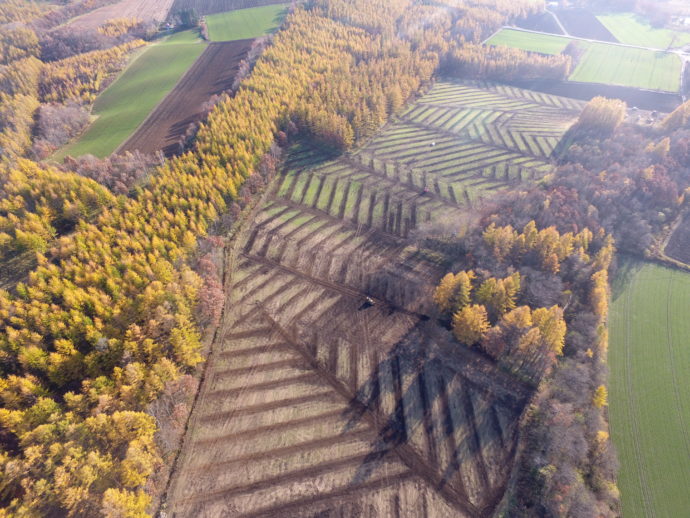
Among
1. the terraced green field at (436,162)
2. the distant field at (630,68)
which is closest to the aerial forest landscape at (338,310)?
the terraced green field at (436,162)

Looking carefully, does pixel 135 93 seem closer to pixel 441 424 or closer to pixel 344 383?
pixel 344 383

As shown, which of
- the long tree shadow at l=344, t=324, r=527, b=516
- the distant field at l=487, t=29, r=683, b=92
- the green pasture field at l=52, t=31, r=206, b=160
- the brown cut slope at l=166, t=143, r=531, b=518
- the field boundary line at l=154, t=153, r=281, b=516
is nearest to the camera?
the brown cut slope at l=166, t=143, r=531, b=518

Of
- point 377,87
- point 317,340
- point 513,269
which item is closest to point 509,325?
point 513,269

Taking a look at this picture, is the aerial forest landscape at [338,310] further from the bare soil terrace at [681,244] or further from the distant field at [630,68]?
the distant field at [630,68]

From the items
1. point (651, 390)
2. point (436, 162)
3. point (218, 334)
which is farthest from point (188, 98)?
Answer: point (651, 390)

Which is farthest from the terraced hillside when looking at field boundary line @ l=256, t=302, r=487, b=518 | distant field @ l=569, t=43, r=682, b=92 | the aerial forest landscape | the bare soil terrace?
distant field @ l=569, t=43, r=682, b=92

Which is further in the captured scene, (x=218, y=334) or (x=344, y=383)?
(x=218, y=334)

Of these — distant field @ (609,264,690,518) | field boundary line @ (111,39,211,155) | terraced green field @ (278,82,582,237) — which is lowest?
distant field @ (609,264,690,518)

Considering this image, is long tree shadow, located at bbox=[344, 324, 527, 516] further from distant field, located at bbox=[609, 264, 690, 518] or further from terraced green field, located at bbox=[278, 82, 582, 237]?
terraced green field, located at bbox=[278, 82, 582, 237]

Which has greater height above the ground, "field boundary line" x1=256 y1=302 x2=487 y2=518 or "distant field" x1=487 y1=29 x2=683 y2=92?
"distant field" x1=487 y1=29 x2=683 y2=92
